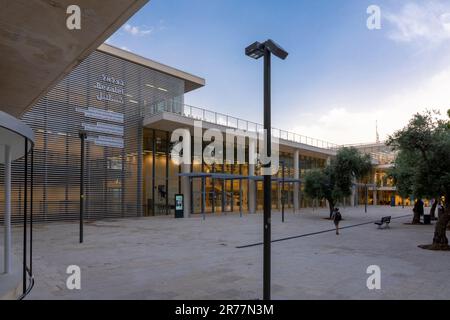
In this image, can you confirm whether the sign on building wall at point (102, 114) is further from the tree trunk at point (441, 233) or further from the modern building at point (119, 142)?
the tree trunk at point (441, 233)

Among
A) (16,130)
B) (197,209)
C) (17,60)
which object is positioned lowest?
(197,209)

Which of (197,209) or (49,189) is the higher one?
(49,189)

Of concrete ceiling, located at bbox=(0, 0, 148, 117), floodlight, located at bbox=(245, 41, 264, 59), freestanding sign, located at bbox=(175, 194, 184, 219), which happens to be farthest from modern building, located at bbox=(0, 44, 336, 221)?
floodlight, located at bbox=(245, 41, 264, 59)

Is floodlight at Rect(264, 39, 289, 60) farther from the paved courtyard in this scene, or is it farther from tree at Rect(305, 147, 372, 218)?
tree at Rect(305, 147, 372, 218)

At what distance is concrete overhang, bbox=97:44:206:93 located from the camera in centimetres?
2805

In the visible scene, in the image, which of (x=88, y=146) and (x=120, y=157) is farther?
(x=120, y=157)

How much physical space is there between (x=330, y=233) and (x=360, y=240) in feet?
9.03

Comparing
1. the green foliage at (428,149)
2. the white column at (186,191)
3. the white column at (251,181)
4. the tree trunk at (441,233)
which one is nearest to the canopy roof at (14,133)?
the green foliage at (428,149)

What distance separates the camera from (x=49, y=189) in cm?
2414

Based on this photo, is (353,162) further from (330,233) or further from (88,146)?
(88,146)
